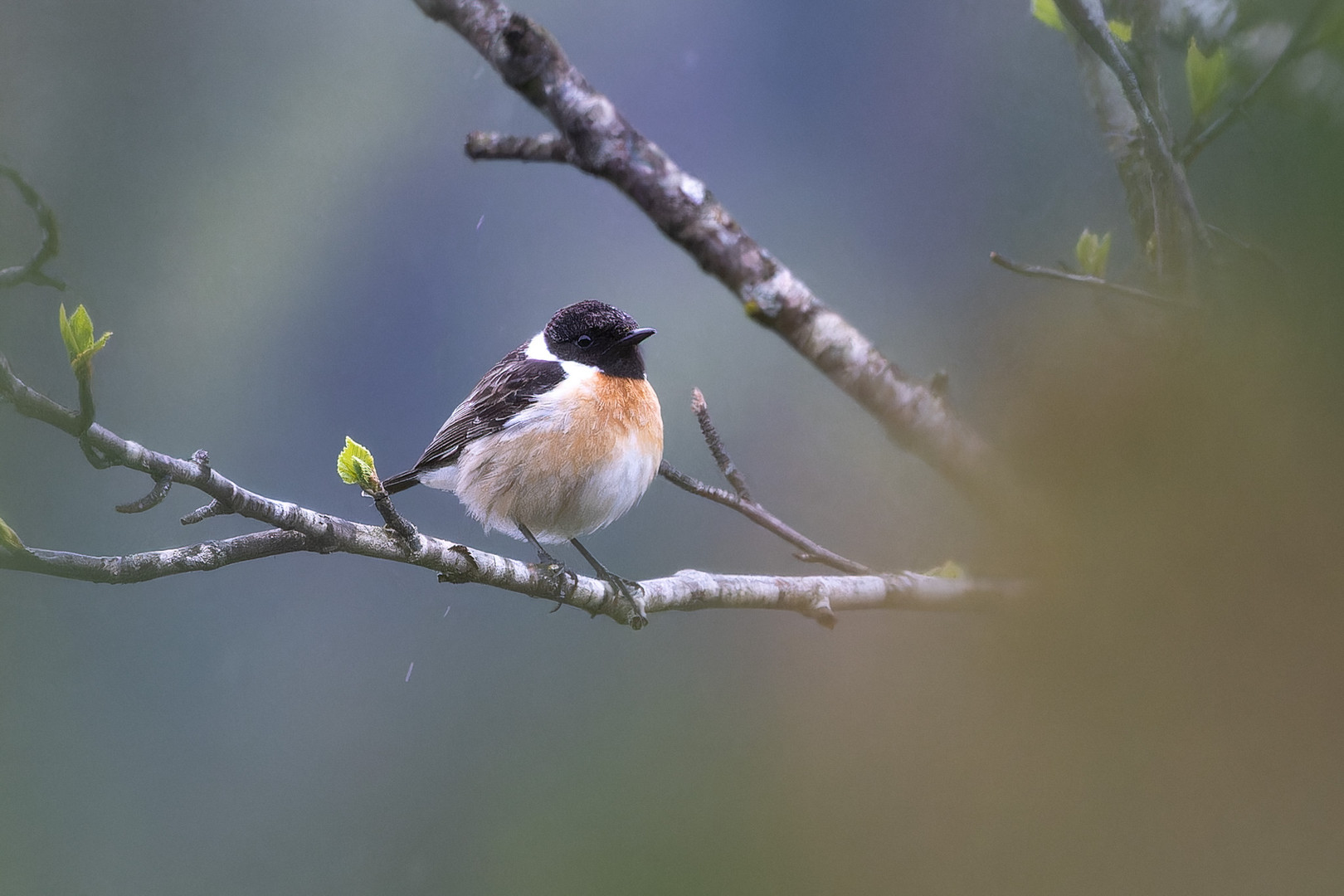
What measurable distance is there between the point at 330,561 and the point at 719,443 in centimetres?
123

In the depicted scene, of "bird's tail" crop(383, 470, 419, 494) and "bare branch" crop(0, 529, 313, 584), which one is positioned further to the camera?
"bird's tail" crop(383, 470, 419, 494)

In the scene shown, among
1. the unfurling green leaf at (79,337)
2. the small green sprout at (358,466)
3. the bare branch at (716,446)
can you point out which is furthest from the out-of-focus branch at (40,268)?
the bare branch at (716,446)

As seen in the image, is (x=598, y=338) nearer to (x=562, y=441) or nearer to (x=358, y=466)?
(x=562, y=441)

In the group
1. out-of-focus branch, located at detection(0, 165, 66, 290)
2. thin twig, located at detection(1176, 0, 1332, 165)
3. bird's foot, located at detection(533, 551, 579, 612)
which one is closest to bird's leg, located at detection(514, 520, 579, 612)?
bird's foot, located at detection(533, 551, 579, 612)

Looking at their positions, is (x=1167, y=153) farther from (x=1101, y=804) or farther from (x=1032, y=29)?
(x=1032, y=29)

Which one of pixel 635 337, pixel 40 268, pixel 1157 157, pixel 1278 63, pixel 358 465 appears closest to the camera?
pixel 1278 63

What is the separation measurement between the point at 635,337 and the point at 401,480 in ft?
1.87

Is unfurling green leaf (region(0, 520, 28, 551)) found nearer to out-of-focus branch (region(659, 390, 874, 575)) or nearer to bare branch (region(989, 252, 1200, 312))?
out-of-focus branch (region(659, 390, 874, 575))

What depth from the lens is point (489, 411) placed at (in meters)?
1.86

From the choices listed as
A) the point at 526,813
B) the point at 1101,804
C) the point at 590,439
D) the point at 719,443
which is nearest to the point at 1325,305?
the point at 1101,804

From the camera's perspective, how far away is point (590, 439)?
1756 millimetres

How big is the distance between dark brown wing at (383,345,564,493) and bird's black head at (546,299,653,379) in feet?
0.19

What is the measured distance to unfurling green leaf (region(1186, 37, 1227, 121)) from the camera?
1.09 metres

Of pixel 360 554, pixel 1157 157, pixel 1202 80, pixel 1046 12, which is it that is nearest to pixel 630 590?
pixel 360 554
